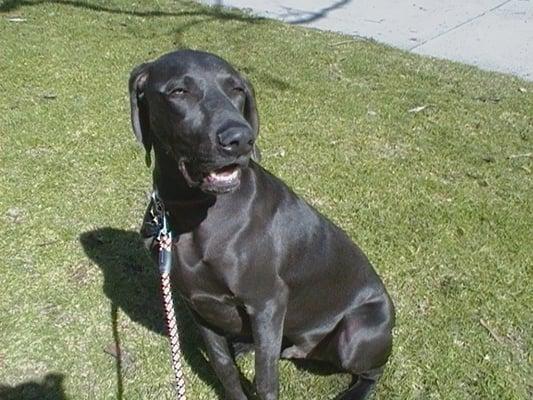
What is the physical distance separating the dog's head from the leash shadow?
1.20 m

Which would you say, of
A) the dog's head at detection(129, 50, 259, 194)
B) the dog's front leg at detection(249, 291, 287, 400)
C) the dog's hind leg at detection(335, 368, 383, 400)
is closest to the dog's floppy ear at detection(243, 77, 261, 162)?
the dog's head at detection(129, 50, 259, 194)

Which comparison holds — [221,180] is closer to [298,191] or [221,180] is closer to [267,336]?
[267,336]

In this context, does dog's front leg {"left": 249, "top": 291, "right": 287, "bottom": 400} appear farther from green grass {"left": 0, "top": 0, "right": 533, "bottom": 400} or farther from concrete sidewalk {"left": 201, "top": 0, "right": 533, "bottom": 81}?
concrete sidewalk {"left": 201, "top": 0, "right": 533, "bottom": 81}

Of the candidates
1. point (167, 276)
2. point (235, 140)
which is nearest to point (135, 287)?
point (167, 276)

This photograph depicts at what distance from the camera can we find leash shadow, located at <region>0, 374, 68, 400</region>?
10.3 ft

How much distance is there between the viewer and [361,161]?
527 cm

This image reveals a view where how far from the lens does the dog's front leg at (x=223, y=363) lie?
9.99 ft

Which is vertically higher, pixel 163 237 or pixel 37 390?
pixel 163 237

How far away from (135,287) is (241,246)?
132 cm

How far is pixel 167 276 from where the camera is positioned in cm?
249

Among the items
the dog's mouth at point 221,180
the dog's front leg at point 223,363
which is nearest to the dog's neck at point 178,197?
the dog's mouth at point 221,180

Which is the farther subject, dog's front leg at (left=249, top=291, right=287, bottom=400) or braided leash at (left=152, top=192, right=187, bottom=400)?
dog's front leg at (left=249, top=291, right=287, bottom=400)

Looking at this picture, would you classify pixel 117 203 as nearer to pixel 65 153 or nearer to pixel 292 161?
pixel 65 153

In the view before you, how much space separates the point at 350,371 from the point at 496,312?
1.05m
